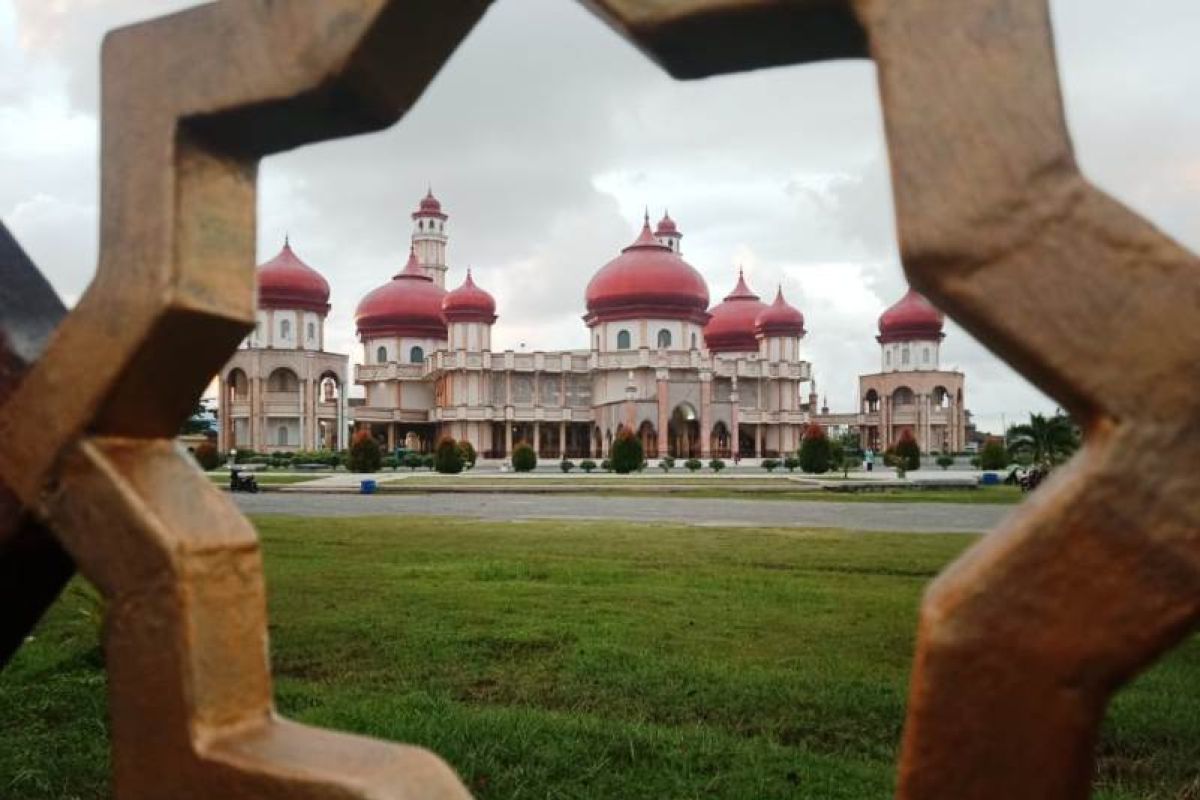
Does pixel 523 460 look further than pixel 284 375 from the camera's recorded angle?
No


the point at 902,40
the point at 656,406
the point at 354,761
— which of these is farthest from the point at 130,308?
the point at 656,406

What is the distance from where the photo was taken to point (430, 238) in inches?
2189

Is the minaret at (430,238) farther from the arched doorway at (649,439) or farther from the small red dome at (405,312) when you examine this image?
the arched doorway at (649,439)

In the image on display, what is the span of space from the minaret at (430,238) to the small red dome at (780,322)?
1709 centimetres

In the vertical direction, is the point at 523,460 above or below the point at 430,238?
below

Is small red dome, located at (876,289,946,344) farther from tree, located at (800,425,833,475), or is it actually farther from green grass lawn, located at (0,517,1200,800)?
green grass lawn, located at (0,517,1200,800)

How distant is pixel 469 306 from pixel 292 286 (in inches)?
307

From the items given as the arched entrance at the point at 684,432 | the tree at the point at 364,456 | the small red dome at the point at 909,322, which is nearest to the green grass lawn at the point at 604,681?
the tree at the point at 364,456

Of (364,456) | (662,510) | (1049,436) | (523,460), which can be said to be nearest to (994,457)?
(1049,436)

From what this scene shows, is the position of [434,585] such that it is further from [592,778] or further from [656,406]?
[656,406]

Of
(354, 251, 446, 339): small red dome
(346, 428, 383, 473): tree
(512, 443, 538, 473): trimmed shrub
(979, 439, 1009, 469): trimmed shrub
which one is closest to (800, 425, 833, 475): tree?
(979, 439, 1009, 469): trimmed shrub

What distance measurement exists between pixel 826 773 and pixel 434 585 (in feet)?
14.0

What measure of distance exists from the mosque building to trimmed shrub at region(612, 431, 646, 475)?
425 inches

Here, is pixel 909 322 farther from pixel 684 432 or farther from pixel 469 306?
pixel 469 306
